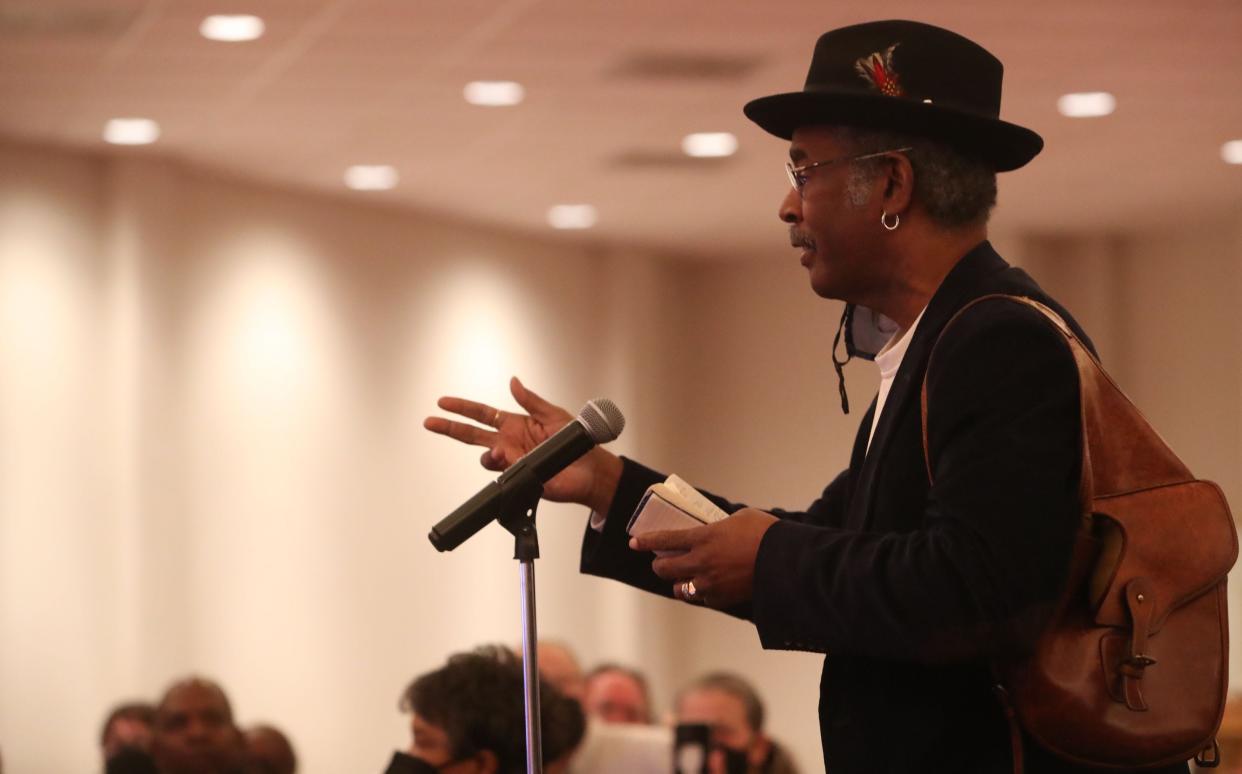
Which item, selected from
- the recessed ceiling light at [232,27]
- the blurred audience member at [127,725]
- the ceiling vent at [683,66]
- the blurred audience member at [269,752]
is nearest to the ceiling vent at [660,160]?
the ceiling vent at [683,66]

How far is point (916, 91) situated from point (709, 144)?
7351mm

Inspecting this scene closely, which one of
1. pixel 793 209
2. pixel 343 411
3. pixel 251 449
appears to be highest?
pixel 343 411

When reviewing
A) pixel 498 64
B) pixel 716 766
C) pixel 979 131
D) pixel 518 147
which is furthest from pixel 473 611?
pixel 979 131

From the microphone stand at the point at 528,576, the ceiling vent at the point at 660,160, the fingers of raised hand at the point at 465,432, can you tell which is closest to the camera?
the microphone stand at the point at 528,576

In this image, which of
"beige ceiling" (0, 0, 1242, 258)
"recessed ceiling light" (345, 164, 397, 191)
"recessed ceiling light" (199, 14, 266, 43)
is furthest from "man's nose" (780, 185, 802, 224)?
"recessed ceiling light" (345, 164, 397, 191)

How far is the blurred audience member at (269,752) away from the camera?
5633mm

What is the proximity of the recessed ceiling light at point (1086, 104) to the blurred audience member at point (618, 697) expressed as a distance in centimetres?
350

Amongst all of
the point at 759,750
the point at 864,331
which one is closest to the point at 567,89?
the point at 759,750

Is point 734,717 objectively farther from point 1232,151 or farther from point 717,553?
point 1232,151

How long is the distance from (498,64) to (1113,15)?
267cm

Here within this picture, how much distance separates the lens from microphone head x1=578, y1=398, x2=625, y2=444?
7.18 feet

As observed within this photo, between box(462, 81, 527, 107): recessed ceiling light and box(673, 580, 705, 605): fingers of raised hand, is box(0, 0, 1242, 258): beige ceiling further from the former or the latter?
box(673, 580, 705, 605): fingers of raised hand

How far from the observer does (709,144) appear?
9.36 m

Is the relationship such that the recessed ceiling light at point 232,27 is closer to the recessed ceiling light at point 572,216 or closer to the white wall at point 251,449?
the white wall at point 251,449
